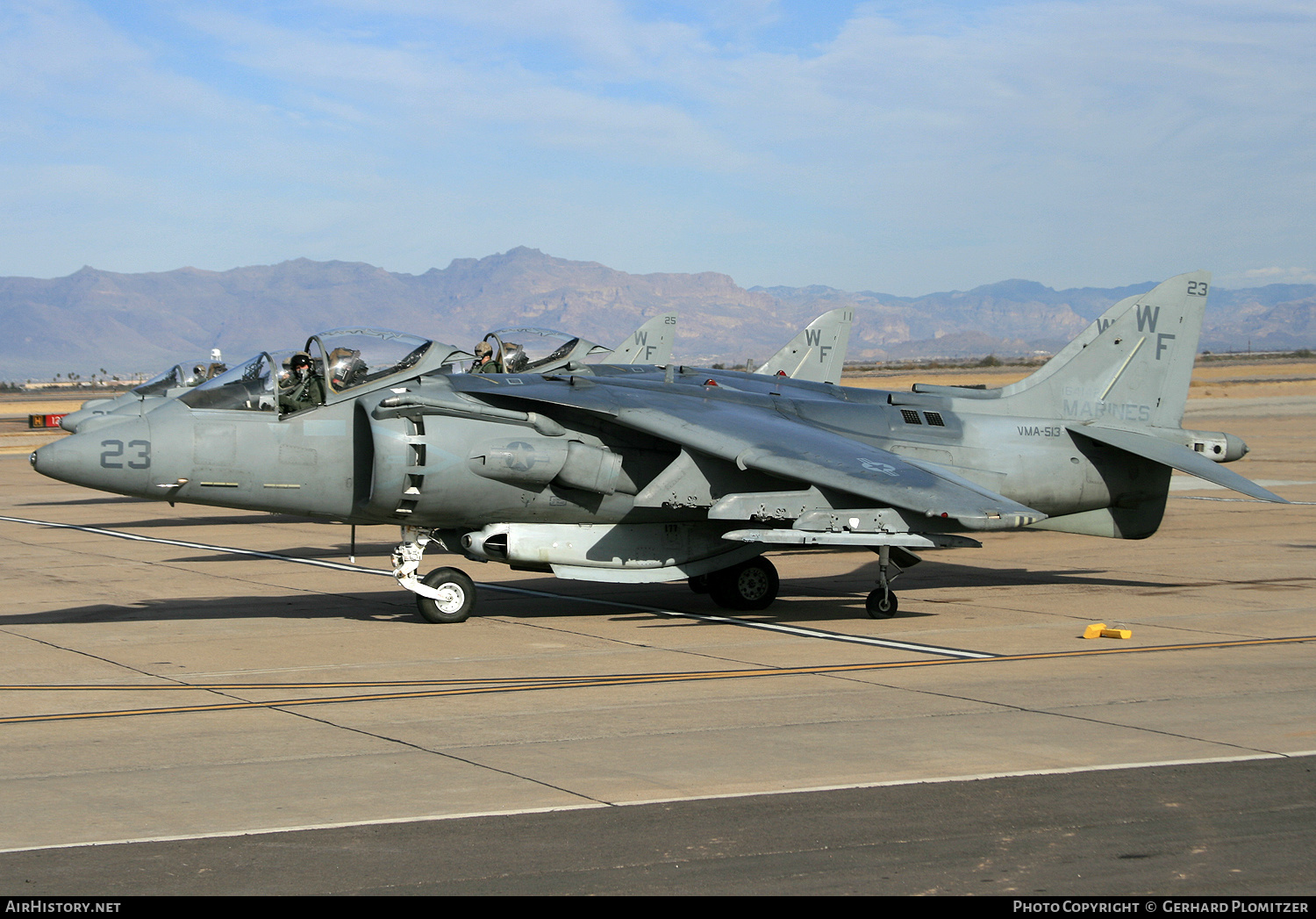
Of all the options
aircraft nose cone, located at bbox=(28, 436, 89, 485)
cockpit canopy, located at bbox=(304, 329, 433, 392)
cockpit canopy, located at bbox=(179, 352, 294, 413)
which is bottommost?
aircraft nose cone, located at bbox=(28, 436, 89, 485)

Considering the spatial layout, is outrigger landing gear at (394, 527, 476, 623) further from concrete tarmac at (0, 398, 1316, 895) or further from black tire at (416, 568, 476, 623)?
concrete tarmac at (0, 398, 1316, 895)

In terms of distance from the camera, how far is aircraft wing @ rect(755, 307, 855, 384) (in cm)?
2853

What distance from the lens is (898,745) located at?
8.53m

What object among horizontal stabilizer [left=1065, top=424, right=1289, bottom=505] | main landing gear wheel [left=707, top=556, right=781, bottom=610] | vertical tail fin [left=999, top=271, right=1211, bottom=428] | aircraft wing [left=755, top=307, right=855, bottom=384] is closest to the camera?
horizontal stabilizer [left=1065, top=424, right=1289, bottom=505]

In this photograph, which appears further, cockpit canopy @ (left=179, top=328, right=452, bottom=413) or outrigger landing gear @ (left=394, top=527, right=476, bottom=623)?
outrigger landing gear @ (left=394, top=527, right=476, bottom=623)

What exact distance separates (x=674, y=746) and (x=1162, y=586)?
995 cm

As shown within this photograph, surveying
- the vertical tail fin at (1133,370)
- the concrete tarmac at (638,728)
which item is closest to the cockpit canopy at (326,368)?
the concrete tarmac at (638,728)

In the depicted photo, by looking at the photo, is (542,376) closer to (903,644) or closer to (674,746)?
(903,644)

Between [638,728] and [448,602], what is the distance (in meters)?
5.15

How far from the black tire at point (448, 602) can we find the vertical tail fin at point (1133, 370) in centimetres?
725

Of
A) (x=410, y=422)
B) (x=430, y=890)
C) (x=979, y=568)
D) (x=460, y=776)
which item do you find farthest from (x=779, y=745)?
(x=979, y=568)

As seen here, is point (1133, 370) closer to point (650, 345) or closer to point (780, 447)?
point (780, 447)

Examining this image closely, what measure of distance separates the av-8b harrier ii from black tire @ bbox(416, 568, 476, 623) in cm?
2

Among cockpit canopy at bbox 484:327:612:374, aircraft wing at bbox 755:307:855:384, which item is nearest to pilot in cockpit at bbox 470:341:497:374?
cockpit canopy at bbox 484:327:612:374
